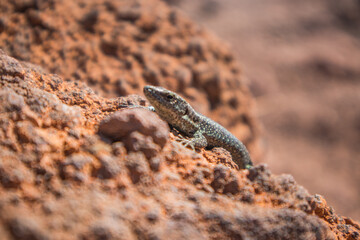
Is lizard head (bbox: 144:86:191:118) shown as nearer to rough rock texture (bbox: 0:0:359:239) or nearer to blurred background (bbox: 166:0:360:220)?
rough rock texture (bbox: 0:0:359:239)

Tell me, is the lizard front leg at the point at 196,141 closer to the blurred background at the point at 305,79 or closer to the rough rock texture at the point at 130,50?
the rough rock texture at the point at 130,50

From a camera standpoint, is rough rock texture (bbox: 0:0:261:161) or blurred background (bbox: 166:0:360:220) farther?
blurred background (bbox: 166:0:360:220)

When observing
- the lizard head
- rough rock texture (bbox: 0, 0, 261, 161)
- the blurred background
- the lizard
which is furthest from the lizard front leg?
the blurred background

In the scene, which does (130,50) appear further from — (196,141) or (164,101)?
(196,141)

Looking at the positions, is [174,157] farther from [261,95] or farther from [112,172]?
[261,95]

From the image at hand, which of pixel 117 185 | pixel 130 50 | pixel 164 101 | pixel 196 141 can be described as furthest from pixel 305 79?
pixel 117 185

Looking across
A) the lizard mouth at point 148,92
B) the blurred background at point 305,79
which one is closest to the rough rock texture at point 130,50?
the lizard mouth at point 148,92
